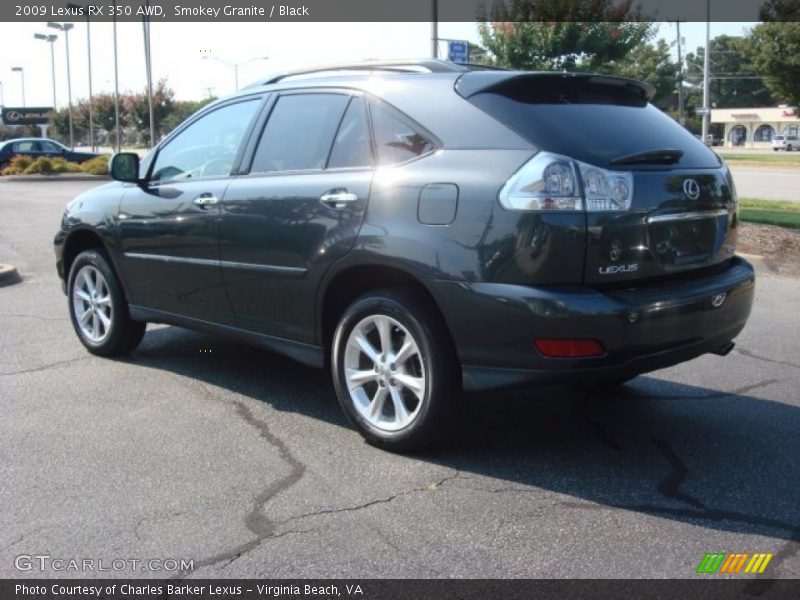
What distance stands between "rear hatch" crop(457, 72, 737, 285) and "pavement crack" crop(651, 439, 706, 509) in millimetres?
912

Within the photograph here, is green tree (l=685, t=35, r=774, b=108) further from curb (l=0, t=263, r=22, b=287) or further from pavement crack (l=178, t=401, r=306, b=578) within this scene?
pavement crack (l=178, t=401, r=306, b=578)

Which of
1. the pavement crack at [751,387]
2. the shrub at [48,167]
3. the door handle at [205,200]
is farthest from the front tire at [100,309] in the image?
the shrub at [48,167]

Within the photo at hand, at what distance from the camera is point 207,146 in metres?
5.50

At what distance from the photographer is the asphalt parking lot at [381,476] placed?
331 cm

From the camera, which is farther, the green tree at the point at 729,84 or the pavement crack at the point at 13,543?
the green tree at the point at 729,84

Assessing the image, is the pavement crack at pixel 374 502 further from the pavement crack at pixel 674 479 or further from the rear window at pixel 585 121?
the rear window at pixel 585 121

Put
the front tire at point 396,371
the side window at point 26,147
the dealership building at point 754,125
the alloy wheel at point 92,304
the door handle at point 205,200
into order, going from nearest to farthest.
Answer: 1. the front tire at point 396,371
2. the door handle at point 205,200
3. the alloy wheel at point 92,304
4. the side window at point 26,147
5. the dealership building at point 754,125

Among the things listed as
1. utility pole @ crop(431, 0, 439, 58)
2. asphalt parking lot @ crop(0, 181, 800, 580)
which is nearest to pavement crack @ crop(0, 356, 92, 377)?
asphalt parking lot @ crop(0, 181, 800, 580)

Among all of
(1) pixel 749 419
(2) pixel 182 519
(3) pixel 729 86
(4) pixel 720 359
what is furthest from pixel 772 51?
(3) pixel 729 86

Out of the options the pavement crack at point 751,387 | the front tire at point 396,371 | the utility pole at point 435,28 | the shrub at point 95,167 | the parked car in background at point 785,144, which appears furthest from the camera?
the parked car in background at point 785,144

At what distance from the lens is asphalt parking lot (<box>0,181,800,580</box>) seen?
10.9ft

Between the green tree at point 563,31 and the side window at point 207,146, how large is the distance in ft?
46.7

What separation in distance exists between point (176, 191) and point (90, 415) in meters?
1.46

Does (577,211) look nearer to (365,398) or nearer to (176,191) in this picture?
(365,398)
